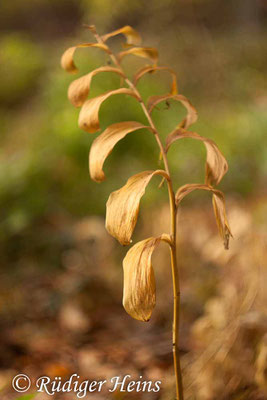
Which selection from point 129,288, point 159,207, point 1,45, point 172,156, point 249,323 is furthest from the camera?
point 1,45

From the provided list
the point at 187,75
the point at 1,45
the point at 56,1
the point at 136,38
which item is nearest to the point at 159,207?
the point at 136,38

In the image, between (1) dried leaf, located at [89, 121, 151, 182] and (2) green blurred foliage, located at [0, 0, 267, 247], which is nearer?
(1) dried leaf, located at [89, 121, 151, 182]

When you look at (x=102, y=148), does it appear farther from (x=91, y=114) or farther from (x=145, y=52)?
(x=145, y=52)

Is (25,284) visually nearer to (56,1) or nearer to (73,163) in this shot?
(73,163)

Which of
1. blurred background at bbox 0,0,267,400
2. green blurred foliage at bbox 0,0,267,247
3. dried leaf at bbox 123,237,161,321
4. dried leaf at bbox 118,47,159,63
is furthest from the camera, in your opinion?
green blurred foliage at bbox 0,0,267,247

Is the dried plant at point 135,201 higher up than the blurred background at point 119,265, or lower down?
higher up

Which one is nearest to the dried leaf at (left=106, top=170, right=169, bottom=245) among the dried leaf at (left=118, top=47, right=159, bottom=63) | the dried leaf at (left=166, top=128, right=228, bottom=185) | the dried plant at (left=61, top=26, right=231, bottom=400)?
the dried plant at (left=61, top=26, right=231, bottom=400)

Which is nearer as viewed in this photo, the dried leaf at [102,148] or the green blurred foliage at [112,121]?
the dried leaf at [102,148]

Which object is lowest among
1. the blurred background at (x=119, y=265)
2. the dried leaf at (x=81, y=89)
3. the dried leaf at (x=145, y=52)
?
the blurred background at (x=119, y=265)

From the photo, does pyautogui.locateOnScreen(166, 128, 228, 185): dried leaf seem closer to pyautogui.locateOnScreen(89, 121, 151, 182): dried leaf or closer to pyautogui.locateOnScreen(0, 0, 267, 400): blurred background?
pyautogui.locateOnScreen(89, 121, 151, 182): dried leaf

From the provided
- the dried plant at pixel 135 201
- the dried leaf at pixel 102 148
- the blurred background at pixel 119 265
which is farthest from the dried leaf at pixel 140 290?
the blurred background at pixel 119 265

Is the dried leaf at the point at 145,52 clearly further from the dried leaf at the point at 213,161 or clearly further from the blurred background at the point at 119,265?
the dried leaf at the point at 213,161
